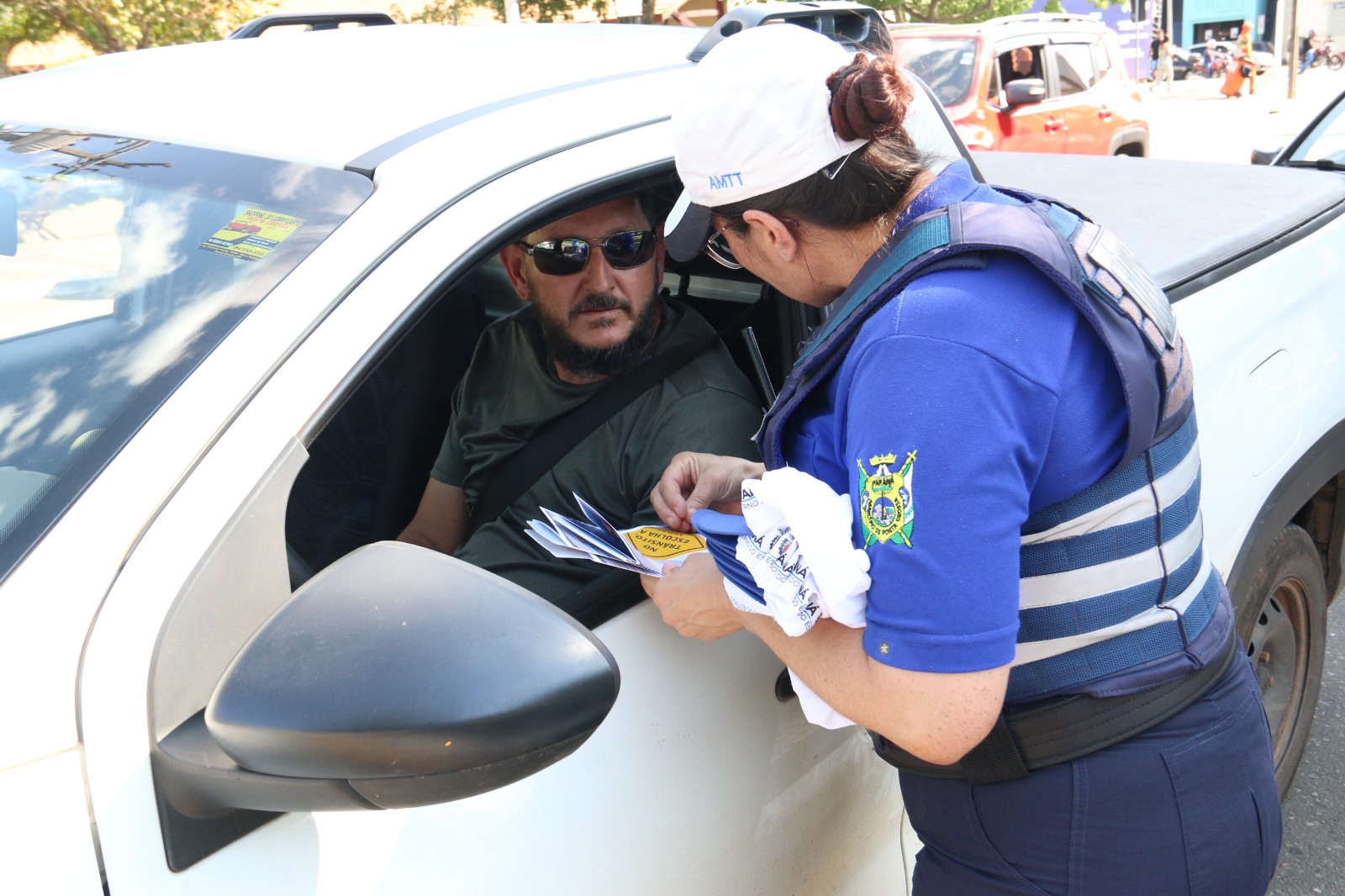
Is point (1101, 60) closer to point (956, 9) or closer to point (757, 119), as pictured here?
point (757, 119)

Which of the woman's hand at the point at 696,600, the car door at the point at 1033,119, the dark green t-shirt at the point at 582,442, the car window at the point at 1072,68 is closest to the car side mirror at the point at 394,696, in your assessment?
the woman's hand at the point at 696,600

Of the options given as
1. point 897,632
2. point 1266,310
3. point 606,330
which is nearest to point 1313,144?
point 1266,310

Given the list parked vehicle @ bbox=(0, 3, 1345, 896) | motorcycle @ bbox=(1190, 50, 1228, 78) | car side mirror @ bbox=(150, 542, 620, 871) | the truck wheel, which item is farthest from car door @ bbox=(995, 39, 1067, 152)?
motorcycle @ bbox=(1190, 50, 1228, 78)

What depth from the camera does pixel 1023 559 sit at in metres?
1.29

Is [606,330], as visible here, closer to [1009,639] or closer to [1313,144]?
[1009,639]

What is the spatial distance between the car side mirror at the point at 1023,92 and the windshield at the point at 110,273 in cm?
838

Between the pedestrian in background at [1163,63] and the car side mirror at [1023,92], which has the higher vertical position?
the car side mirror at [1023,92]

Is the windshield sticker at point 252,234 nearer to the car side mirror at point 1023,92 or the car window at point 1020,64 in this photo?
the car side mirror at point 1023,92

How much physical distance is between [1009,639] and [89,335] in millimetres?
1118

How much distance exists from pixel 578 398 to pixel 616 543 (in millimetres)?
689

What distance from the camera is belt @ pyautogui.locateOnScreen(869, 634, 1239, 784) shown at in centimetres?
134

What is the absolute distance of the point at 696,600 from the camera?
4.58 feet

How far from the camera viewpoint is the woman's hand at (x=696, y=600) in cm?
137

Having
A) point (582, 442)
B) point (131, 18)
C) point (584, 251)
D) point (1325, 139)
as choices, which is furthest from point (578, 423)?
point (131, 18)
